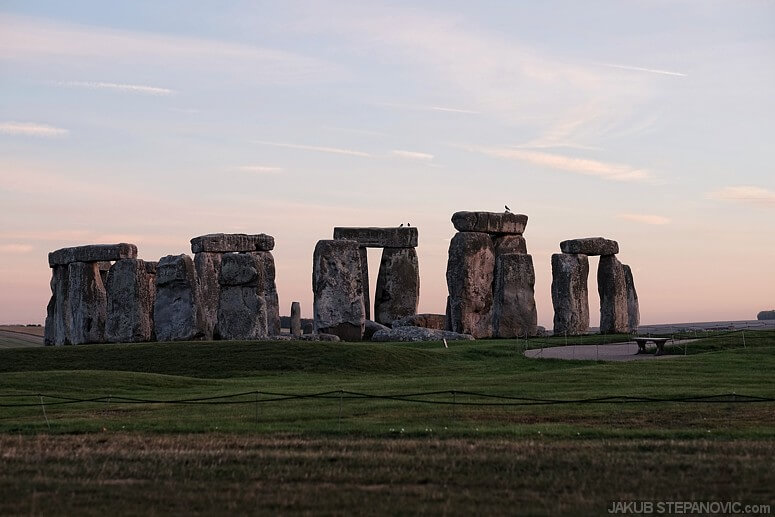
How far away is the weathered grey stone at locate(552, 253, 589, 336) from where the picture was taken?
40.5 m

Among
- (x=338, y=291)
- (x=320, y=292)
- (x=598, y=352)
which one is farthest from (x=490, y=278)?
(x=598, y=352)

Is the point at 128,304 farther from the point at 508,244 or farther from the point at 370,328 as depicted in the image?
the point at 508,244

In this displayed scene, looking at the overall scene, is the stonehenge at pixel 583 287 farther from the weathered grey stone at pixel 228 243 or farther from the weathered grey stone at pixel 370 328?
the weathered grey stone at pixel 228 243

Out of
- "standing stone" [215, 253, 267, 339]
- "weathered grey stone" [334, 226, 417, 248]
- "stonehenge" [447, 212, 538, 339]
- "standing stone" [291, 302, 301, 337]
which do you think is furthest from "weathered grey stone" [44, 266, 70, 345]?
"stonehenge" [447, 212, 538, 339]

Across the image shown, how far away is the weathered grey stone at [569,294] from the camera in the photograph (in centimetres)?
4050

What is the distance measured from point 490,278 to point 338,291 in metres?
5.65

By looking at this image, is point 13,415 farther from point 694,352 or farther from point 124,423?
point 694,352

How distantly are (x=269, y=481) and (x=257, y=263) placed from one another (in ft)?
82.8

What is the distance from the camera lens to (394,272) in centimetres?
4681

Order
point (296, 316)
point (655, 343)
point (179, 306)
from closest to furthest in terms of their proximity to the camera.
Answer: point (655, 343)
point (179, 306)
point (296, 316)

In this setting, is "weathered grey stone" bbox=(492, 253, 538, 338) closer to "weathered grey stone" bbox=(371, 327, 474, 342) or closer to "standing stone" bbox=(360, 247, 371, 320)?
"weathered grey stone" bbox=(371, 327, 474, 342)

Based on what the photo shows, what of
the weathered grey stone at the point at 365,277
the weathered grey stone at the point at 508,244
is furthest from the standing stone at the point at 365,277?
the weathered grey stone at the point at 508,244

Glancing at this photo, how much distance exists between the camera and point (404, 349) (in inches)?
1228

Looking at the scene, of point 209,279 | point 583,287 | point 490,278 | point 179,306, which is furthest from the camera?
point 209,279
